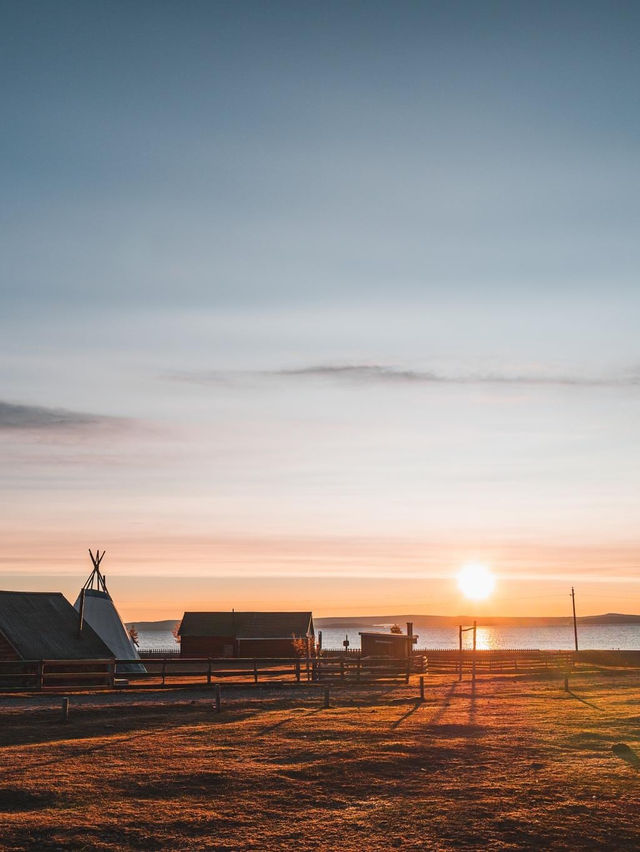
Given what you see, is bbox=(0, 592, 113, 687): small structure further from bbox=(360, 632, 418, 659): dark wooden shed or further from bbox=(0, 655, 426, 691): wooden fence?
bbox=(360, 632, 418, 659): dark wooden shed

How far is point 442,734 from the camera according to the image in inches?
949

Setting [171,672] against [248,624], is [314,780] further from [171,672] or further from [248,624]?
[248,624]

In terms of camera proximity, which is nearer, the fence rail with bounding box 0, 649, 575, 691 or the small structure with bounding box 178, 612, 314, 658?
the fence rail with bounding box 0, 649, 575, 691

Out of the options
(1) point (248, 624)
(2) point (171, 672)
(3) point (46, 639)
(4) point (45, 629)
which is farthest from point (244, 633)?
(3) point (46, 639)

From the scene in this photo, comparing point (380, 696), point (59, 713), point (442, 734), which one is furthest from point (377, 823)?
point (380, 696)

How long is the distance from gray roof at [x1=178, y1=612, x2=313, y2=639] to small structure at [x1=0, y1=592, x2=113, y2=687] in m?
33.1

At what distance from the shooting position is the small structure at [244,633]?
77.1m

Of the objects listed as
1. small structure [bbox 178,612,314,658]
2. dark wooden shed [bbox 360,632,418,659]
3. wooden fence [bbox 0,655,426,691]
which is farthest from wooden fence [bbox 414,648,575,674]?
wooden fence [bbox 0,655,426,691]

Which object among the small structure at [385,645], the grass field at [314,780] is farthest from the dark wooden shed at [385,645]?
the grass field at [314,780]

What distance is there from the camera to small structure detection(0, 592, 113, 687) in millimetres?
41938

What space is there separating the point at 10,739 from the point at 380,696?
19058mm

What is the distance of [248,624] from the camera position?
79938mm

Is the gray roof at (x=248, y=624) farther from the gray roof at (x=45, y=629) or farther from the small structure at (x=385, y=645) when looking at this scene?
the gray roof at (x=45, y=629)

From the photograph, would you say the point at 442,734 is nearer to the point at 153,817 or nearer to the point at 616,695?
the point at 153,817
